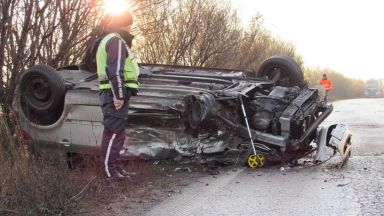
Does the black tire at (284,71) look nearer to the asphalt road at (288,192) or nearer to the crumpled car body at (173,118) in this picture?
the crumpled car body at (173,118)

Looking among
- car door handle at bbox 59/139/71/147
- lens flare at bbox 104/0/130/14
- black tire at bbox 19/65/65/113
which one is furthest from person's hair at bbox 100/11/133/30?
lens flare at bbox 104/0/130/14

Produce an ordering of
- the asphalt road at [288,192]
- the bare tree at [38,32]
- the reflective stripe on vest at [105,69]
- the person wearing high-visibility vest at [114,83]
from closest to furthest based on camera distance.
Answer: the asphalt road at [288,192] < the person wearing high-visibility vest at [114,83] < the reflective stripe on vest at [105,69] < the bare tree at [38,32]

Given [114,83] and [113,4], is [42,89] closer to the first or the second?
[114,83]

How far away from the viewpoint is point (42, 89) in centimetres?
674

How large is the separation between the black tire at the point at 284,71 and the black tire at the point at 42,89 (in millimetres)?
3281

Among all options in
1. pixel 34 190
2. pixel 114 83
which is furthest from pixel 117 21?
pixel 34 190

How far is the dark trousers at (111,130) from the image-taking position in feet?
18.4

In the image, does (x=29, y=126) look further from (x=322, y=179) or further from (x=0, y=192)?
(x=322, y=179)

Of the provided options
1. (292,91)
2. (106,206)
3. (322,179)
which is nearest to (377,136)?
(292,91)

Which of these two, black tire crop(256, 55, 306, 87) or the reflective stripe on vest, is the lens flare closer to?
the reflective stripe on vest

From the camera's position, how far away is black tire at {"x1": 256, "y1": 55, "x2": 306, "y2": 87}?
783cm

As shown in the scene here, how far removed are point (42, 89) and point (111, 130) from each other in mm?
1632

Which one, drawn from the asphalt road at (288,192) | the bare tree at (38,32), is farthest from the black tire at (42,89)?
the asphalt road at (288,192)

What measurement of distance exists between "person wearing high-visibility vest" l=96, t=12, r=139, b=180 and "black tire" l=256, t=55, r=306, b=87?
299 centimetres
